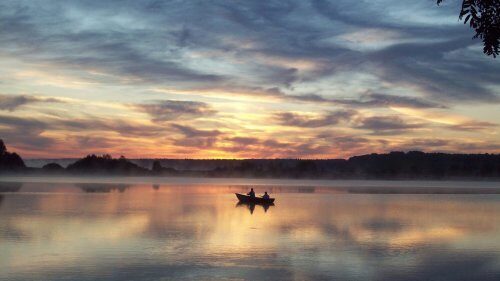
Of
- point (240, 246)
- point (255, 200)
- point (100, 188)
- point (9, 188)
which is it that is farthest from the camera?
point (100, 188)

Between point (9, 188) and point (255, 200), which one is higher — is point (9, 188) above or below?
above

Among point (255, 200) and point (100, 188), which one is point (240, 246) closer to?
point (255, 200)

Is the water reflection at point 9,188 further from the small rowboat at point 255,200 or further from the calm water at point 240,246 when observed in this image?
the calm water at point 240,246

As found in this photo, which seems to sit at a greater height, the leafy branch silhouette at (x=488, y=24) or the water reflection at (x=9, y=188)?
the leafy branch silhouette at (x=488, y=24)

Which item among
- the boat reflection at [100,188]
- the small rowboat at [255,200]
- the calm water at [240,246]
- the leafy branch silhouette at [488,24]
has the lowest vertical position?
the calm water at [240,246]

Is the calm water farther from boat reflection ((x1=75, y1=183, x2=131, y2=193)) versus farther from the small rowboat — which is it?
boat reflection ((x1=75, y1=183, x2=131, y2=193))

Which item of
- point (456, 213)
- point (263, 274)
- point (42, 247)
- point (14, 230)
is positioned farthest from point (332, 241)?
point (456, 213)

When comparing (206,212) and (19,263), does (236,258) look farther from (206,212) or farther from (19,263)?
(206,212)

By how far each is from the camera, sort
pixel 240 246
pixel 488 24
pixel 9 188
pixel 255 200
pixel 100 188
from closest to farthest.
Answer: pixel 488 24 < pixel 240 246 < pixel 255 200 < pixel 9 188 < pixel 100 188

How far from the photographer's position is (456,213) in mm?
54844

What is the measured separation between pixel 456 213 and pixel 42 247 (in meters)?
39.0

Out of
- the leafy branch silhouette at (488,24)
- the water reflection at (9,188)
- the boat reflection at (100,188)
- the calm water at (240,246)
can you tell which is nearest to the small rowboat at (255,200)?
the calm water at (240,246)

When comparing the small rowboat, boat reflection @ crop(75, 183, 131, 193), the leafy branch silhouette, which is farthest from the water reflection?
the leafy branch silhouette

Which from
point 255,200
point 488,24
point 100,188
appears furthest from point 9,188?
point 488,24
